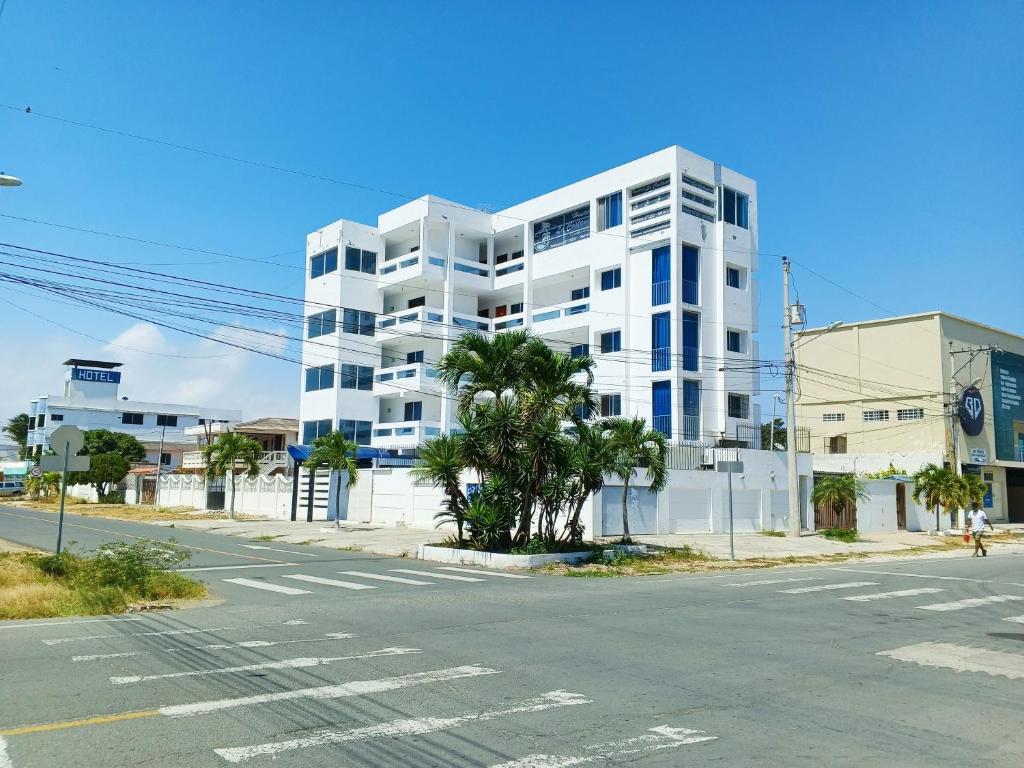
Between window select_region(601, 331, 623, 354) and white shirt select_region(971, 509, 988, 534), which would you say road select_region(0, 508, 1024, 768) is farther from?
window select_region(601, 331, 623, 354)

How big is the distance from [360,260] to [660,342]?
20740 mm

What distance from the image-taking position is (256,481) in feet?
152

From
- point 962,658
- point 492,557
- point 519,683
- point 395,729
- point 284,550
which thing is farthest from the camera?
point 284,550

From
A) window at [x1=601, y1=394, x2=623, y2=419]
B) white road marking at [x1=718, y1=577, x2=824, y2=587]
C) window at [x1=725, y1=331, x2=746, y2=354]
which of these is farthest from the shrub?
white road marking at [x1=718, y1=577, x2=824, y2=587]

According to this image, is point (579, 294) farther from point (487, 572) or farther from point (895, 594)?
point (895, 594)

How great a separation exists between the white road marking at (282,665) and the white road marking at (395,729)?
242 cm

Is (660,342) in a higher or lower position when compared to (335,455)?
higher

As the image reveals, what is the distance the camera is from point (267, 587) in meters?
15.6

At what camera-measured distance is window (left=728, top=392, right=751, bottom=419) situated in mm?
43144

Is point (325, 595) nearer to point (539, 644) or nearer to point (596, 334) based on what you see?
point (539, 644)

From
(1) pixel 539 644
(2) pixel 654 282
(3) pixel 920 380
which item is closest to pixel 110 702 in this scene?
(1) pixel 539 644

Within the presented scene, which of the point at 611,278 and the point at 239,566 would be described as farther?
the point at 611,278

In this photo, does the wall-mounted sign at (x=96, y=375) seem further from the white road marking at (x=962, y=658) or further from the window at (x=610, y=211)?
the white road marking at (x=962, y=658)

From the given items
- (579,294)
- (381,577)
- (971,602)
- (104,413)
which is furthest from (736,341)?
(104,413)
